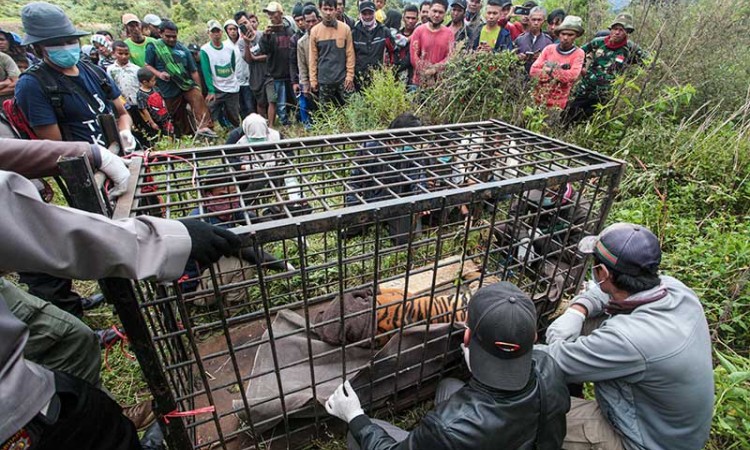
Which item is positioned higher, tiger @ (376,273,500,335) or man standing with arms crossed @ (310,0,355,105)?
man standing with arms crossed @ (310,0,355,105)

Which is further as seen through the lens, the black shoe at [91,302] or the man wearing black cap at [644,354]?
the black shoe at [91,302]

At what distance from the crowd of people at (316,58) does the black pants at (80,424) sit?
165 inches

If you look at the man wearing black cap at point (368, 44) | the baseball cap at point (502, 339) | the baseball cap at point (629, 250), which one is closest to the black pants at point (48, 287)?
the baseball cap at point (502, 339)

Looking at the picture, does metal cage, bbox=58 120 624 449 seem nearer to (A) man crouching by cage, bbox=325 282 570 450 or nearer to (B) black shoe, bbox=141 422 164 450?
(B) black shoe, bbox=141 422 164 450

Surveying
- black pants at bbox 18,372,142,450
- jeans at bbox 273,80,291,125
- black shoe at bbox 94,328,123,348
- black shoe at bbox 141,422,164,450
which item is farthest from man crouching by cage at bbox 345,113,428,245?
jeans at bbox 273,80,291,125

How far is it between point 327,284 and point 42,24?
8.77 ft

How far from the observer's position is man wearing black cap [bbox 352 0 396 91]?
6.03 meters

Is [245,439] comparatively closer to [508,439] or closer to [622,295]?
[508,439]

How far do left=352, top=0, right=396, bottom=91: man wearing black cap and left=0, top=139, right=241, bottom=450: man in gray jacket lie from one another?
5256mm

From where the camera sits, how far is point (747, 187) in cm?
358

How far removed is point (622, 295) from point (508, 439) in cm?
88

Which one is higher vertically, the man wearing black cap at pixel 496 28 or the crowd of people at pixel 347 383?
the man wearing black cap at pixel 496 28

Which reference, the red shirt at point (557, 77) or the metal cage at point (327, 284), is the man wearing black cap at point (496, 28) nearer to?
the red shirt at point (557, 77)

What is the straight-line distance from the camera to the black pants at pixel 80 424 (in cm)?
127
